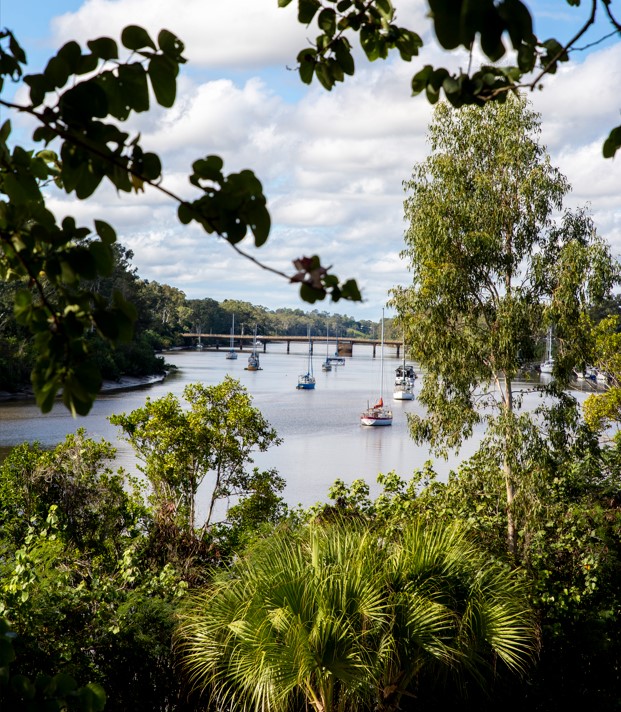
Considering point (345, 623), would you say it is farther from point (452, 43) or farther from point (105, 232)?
point (452, 43)

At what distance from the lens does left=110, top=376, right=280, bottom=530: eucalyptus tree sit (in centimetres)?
1104

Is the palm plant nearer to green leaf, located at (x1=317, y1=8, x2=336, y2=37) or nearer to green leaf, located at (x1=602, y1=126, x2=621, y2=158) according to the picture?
green leaf, located at (x1=317, y1=8, x2=336, y2=37)

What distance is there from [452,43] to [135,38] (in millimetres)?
596

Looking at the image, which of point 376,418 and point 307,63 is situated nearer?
point 307,63

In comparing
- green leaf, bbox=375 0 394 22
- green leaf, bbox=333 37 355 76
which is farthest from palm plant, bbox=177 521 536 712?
green leaf, bbox=375 0 394 22

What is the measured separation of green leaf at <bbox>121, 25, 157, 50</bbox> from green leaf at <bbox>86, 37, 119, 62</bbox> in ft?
0.07

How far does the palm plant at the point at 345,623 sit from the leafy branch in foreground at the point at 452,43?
3.41m

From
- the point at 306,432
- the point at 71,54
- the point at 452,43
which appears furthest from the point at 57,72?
the point at 306,432

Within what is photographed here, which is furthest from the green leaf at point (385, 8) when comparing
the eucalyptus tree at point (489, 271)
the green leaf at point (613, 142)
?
the eucalyptus tree at point (489, 271)

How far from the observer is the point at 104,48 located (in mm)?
1375

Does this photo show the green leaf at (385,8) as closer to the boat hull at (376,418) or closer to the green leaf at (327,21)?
the green leaf at (327,21)

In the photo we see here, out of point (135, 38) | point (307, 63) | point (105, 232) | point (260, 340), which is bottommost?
point (260, 340)

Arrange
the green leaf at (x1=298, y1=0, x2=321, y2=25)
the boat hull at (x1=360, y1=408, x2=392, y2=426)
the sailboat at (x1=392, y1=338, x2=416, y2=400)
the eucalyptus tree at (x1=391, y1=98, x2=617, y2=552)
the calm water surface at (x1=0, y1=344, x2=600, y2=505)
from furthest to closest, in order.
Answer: the sailboat at (x1=392, y1=338, x2=416, y2=400) < the boat hull at (x1=360, y1=408, x2=392, y2=426) < the calm water surface at (x1=0, y1=344, x2=600, y2=505) < the eucalyptus tree at (x1=391, y1=98, x2=617, y2=552) < the green leaf at (x1=298, y1=0, x2=321, y2=25)

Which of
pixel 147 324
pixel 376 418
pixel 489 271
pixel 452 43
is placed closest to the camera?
pixel 452 43
